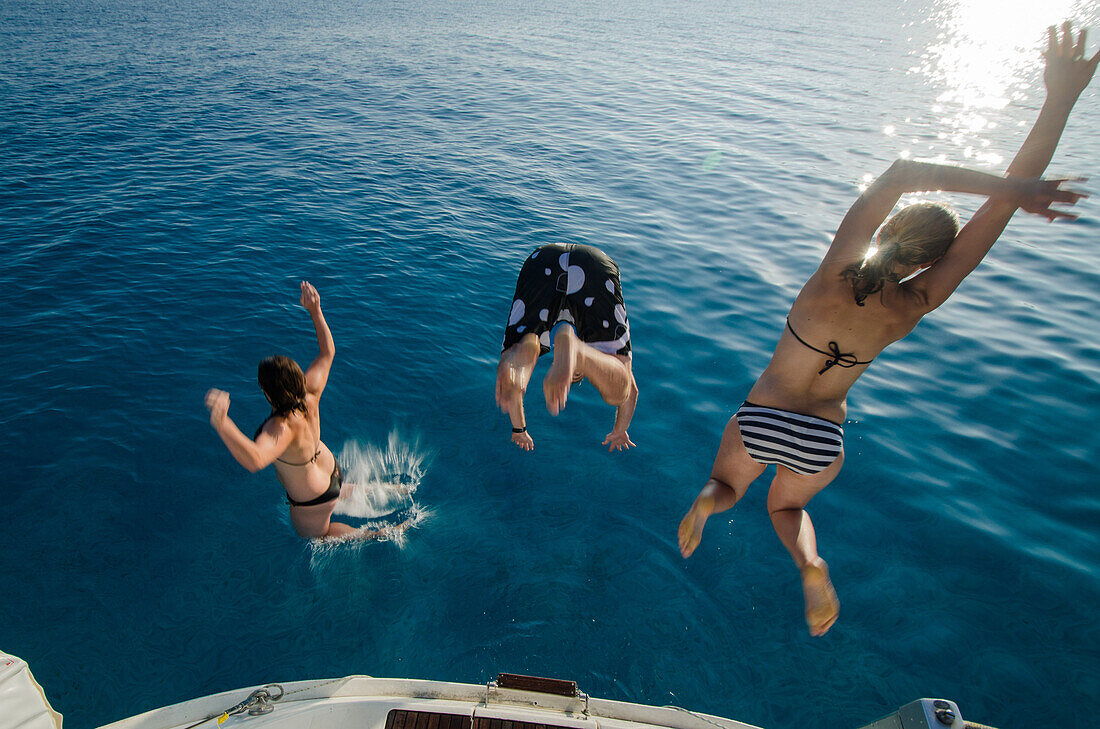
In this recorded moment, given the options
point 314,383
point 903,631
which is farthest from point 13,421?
point 903,631

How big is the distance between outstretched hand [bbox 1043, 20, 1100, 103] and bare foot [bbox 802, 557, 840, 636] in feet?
8.97

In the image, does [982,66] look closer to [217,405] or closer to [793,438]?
[793,438]

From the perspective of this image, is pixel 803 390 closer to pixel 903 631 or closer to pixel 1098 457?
pixel 903 631

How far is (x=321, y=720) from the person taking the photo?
3100 mm

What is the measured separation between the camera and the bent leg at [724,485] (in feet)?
12.4

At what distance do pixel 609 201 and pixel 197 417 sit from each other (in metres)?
9.40

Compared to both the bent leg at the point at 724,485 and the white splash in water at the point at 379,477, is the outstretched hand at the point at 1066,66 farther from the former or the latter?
the white splash in water at the point at 379,477

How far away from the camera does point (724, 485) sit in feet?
13.5

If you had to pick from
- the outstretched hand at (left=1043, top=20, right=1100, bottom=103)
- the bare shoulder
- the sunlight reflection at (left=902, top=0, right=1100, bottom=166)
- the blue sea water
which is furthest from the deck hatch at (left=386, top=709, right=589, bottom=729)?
the sunlight reflection at (left=902, top=0, right=1100, bottom=166)

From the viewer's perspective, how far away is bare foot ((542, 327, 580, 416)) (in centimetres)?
347

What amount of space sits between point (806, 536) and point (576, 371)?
6.40 feet

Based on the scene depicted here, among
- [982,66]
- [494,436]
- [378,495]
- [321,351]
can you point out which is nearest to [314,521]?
[378,495]

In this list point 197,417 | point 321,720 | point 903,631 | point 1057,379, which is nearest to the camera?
point 321,720

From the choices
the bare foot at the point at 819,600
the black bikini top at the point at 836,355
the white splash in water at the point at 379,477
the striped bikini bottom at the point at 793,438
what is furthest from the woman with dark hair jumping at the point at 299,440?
the bare foot at the point at 819,600
